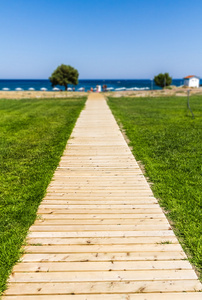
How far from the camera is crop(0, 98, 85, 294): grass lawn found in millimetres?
3520

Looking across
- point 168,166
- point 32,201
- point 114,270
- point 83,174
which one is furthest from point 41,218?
point 168,166

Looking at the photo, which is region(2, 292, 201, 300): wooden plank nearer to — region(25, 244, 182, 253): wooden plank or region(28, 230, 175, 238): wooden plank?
region(25, 244, 182, 253): wooden plank

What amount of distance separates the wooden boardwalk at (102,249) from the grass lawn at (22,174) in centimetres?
19

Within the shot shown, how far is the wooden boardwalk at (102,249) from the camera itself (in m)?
2.71

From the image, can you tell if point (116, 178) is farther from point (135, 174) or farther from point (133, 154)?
point (133, 154)

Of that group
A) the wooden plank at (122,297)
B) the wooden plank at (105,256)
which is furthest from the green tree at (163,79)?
the wooden plank at (122,297)

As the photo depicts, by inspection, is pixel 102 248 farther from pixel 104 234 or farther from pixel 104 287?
pixel 104 287

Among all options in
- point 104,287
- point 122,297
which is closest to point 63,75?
point 104,287

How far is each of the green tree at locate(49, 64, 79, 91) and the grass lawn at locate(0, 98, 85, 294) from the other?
48967 mm

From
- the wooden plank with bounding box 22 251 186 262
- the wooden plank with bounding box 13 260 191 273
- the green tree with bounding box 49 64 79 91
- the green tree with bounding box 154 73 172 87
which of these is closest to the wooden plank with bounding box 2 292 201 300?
the wooden plank with bounding box 13 260 191 273

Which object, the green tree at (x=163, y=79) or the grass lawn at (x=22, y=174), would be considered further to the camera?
the green tree at (x=163, y=79)

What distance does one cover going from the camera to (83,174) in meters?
5.98

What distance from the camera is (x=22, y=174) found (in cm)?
606

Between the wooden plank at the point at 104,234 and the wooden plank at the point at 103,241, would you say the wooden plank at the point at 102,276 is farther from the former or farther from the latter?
the wooden plank at the point at 104,234
